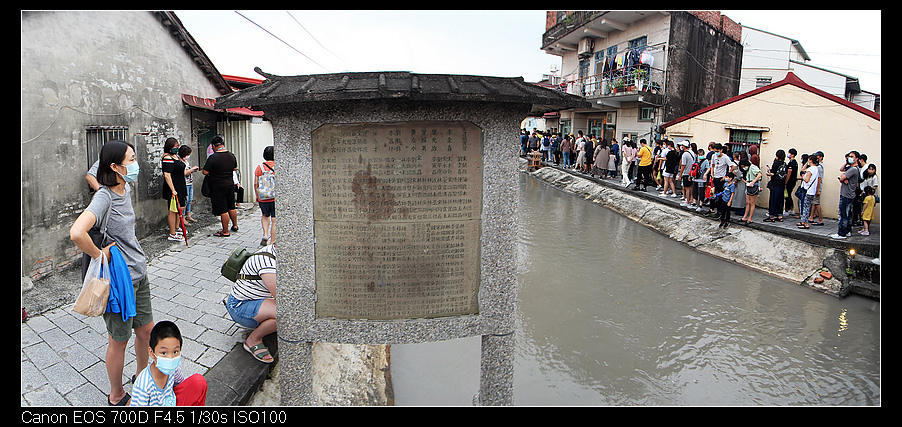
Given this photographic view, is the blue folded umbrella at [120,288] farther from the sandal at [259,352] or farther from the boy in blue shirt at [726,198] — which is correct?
the boy in blue shirt at [726,198]

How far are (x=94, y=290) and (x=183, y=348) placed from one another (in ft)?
4.79

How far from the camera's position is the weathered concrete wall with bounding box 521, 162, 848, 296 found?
8461mm

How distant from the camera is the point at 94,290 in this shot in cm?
320

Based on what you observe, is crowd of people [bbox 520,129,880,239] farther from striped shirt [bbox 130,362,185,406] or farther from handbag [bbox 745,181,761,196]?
striped shirt [bbox 130,362,185,406]

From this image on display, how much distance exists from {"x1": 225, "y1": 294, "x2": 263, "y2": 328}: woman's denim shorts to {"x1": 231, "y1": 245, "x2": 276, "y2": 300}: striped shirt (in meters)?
0.04

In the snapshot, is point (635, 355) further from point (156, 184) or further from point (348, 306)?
point (156, 184)

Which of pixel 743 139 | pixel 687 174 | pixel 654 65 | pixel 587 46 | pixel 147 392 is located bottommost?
pixel 147 392

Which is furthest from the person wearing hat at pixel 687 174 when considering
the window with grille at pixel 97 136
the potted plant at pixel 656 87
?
the window with grille at pixel 97 136

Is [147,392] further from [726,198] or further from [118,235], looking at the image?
[726,198]

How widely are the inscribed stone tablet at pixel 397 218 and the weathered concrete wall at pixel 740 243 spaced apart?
740 centimetres

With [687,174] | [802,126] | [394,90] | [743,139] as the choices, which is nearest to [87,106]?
[394,90]

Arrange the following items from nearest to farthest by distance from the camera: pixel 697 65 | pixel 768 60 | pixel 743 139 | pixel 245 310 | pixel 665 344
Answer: pixel 245 310 → pixel 665 344 → pixel 743 139 → pixel 697 65 → pixel 768 60

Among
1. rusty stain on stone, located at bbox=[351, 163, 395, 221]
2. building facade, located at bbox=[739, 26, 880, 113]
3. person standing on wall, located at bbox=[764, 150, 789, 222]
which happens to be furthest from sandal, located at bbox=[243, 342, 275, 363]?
building facade, located at bbox=[739, 26, 880, 113]

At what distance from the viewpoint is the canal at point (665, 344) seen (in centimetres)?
491
